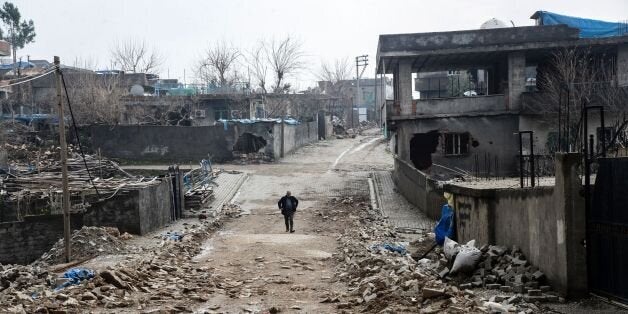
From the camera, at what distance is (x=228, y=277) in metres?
14.2

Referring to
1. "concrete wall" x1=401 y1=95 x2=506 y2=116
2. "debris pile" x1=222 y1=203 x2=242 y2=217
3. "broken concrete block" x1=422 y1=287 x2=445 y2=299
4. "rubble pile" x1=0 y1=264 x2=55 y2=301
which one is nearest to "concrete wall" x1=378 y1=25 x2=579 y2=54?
"concrete wall" x1=401 y1=95 x2=506 y2=116

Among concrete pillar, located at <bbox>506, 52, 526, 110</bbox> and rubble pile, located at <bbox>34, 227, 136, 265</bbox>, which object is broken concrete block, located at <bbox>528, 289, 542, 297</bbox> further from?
concrete pillar, located at <bbox>506, 52, 526, 110</bbox>

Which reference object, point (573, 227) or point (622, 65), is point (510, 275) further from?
point (622, 65)

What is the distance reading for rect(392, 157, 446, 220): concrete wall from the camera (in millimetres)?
21703

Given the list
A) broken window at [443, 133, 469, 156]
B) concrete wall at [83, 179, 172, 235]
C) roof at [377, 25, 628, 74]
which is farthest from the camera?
broken window at [443, 133, 469, 156]

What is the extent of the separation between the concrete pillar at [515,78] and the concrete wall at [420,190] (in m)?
5.98

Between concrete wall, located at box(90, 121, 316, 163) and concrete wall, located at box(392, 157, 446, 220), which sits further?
concrete wall, located at box(90, 121, 316, 163)

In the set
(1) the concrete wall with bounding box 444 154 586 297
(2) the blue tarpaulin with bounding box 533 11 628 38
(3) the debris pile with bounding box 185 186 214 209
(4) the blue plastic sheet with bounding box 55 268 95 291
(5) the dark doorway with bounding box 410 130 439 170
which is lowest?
(4) the blue plastic sheet with bounding box 55 268 95 291

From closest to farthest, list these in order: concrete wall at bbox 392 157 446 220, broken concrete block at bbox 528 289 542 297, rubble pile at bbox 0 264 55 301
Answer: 1. broken concrete block at bbox 528 289 542 297
2. rubble pile at bbox 0 264 55 301
3. concrete wall at bbox 392 157 446 220

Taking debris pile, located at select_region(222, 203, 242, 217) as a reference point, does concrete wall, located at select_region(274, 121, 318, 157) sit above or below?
above

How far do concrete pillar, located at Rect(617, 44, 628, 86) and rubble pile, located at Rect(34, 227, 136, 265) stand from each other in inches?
895

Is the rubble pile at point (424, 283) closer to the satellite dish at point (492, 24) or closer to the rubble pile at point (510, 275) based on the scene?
the rubble pile at point (510, 275)

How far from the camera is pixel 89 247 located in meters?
18.1

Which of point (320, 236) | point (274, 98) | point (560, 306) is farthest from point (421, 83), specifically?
point (560, 306)
